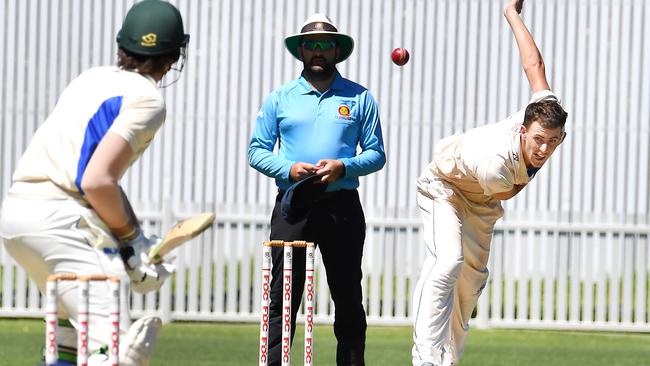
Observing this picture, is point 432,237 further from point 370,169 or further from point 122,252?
point 122,252

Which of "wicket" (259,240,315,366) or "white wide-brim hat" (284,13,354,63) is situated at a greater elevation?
"white wide-brim hat" (284,13,354,63)

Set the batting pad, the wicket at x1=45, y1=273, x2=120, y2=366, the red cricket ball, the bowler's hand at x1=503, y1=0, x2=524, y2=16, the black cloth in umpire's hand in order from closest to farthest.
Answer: the wicket at x1=45, y1=273, x2=120, y2=366
the batting pad
the black cloth in umpire's hand
the bowler's hand at x1=503, y1=0, x2=524, y2=16
the red cricket ball

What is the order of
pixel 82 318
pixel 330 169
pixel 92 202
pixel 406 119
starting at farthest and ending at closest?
pixel 406 119, pixel 330 169, pixel 92 202, pixel 82 318

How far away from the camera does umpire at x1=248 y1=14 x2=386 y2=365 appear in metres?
6.13

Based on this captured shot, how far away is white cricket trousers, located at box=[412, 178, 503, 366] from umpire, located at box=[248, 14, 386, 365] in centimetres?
30

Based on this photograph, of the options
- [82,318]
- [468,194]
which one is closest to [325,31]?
[468,194]

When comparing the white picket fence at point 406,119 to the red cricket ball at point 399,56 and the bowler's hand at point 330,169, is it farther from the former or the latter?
the bowler's hand at point 330,169

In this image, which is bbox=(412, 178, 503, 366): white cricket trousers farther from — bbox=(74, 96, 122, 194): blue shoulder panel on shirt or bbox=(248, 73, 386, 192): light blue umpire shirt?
bbox=(74, 96, 122, 194): blue shoulder panel on shirt

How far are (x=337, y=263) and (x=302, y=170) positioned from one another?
0.50m

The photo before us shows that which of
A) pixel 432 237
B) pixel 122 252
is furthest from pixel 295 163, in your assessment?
pixel 122 252

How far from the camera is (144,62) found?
171 inches


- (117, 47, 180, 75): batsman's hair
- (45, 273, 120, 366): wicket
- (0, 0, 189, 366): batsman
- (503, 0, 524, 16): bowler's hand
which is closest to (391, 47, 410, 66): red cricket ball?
(503, 0, 524, 16): bowler's hand

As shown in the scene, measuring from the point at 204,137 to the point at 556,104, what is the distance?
574 centimetres

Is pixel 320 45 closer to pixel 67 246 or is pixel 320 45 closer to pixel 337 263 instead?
pixel 337 263
